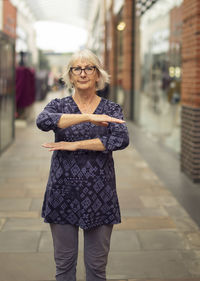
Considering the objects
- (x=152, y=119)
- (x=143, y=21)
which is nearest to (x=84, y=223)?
(x=152, y=119)

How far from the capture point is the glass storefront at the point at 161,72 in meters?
10.3

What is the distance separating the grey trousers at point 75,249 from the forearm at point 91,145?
0.48 m

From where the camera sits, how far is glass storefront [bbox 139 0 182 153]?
10.3m

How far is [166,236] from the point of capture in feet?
15.5

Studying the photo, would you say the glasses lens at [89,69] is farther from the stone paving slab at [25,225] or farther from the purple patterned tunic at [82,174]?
the stone paving slab at [25,225]

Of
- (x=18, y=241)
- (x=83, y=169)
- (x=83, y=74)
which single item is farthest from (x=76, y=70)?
(x=18, y=241)

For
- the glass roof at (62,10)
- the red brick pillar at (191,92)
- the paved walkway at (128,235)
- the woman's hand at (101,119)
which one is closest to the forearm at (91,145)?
the woman's hand at (101,119)

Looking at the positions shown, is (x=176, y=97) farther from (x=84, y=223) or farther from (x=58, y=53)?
(x=58, y=53)

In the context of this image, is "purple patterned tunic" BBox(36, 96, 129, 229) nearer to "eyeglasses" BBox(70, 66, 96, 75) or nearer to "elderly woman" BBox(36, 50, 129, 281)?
"elderly woman" BBox(36, 50, 129, 281)

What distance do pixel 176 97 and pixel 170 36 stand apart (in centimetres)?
149

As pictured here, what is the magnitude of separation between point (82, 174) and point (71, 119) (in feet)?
1.07

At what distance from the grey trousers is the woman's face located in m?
0.80

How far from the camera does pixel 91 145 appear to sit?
2.76 metres

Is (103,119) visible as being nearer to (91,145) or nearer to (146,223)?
(91,145)
